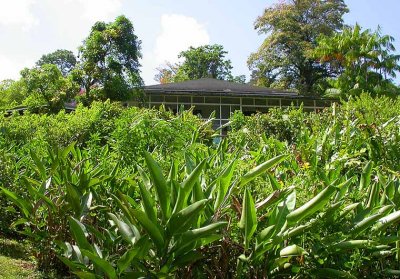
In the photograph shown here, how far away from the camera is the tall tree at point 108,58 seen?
25.6 metres

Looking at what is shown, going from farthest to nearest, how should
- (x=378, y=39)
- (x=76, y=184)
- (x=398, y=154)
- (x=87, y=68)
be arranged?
(x=378, y=39) → (x=87, y=68) → (x=398, y=154) → (x=76, y=184)

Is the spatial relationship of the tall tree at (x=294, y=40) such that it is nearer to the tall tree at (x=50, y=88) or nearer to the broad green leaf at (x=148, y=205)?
the tall tree at (x=50, y=88)

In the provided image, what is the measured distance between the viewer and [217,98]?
33438 millimetres

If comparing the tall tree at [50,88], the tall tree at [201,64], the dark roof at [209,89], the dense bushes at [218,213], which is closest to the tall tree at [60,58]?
the tall tree at [201,64]

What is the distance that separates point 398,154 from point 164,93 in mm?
28246

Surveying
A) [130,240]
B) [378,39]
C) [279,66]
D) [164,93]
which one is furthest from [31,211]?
[279,66]

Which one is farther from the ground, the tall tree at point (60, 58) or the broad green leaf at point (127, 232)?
the tall tree at point (60, 58)

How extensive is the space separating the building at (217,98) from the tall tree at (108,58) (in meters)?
5.45

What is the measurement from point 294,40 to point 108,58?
2211 centimetres

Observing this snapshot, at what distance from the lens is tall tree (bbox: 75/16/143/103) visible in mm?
25609

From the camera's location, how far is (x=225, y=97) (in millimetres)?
33031

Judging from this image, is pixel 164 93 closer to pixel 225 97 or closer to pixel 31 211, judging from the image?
pixel 225 97

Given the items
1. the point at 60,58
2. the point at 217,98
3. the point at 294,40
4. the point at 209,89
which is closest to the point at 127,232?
the point at 209,89

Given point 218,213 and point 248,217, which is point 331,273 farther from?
point 218,213
